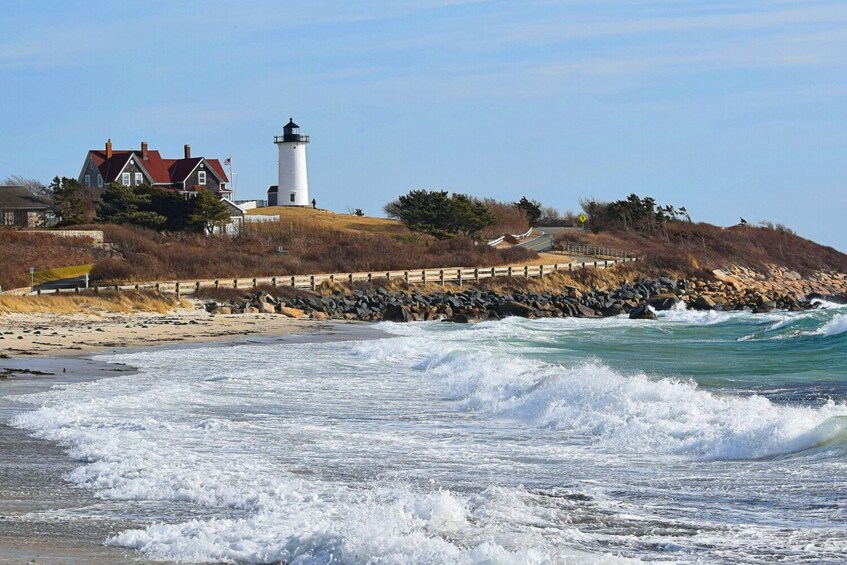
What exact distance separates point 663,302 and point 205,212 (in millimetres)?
24708

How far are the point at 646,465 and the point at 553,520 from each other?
3.11 metres

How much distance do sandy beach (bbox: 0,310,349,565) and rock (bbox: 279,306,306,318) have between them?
106 cm

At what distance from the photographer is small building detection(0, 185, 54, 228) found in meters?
63.4

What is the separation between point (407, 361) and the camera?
25078 mm

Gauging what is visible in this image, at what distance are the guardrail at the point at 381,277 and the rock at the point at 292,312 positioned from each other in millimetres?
3489

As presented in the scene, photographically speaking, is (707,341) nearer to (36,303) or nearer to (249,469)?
(36,303)

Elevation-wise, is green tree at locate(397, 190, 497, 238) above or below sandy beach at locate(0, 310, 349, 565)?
above

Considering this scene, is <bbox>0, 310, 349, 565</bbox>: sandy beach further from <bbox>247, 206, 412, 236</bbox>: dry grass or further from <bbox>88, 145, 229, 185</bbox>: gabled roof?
<bbox>88, 145, 229, 185</bbox>: gabled roof

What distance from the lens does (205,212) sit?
2338 inches

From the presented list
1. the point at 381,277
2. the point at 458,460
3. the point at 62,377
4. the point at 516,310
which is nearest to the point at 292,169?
the point at 381,277

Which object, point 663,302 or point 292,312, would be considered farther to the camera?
point 663,302

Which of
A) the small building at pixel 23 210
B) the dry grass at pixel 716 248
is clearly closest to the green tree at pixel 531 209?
the dry grass at pixel 716 248

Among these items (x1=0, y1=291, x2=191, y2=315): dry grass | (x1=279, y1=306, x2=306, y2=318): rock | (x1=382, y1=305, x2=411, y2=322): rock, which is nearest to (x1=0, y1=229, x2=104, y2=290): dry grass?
(x1=0, y1=291, x2=191, y2=315): dry grass

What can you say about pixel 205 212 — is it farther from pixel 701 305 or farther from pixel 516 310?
pixel 701 305
